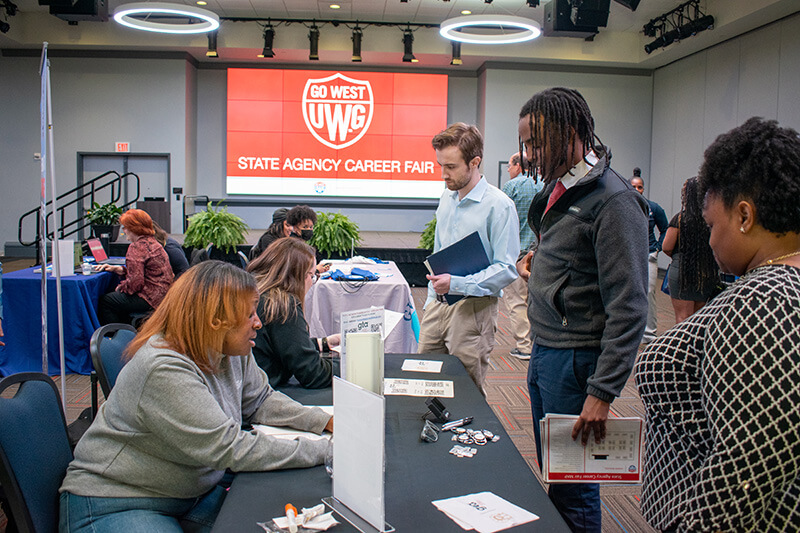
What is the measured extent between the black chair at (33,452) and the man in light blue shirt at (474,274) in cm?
137

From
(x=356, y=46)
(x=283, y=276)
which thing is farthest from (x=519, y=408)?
(x=356, y=46)

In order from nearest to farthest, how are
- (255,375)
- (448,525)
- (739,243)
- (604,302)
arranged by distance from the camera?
1. (739,243)
2. (448,525)
3. (604,302)
4. (255,375)

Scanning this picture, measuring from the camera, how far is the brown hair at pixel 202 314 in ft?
4.83

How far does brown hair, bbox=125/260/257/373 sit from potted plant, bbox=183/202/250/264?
17.2ft

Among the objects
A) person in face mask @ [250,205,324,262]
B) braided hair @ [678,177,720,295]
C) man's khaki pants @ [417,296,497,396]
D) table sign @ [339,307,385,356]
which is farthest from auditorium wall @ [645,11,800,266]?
table sign @ [339,307,385,356]

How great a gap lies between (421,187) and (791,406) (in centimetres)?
1067

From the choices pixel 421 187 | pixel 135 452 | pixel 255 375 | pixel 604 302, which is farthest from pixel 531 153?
pixel 421 187

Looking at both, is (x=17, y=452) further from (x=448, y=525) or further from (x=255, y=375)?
(x=448, y=525)

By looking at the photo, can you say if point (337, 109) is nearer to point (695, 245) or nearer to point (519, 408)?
point (519, 408)

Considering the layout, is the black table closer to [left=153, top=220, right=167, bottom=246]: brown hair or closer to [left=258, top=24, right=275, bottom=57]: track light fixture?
[left=153, top=220, right=167, bottom=246]: brown hair

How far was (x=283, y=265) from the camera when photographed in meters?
2.29

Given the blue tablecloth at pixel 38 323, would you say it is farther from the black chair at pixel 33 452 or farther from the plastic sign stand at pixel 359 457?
the plastic sign stand at pixel 359 457

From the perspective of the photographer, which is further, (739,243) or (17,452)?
(17,452)

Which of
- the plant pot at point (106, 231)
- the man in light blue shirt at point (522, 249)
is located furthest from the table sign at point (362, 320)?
the plant pot at point (106, 231)
